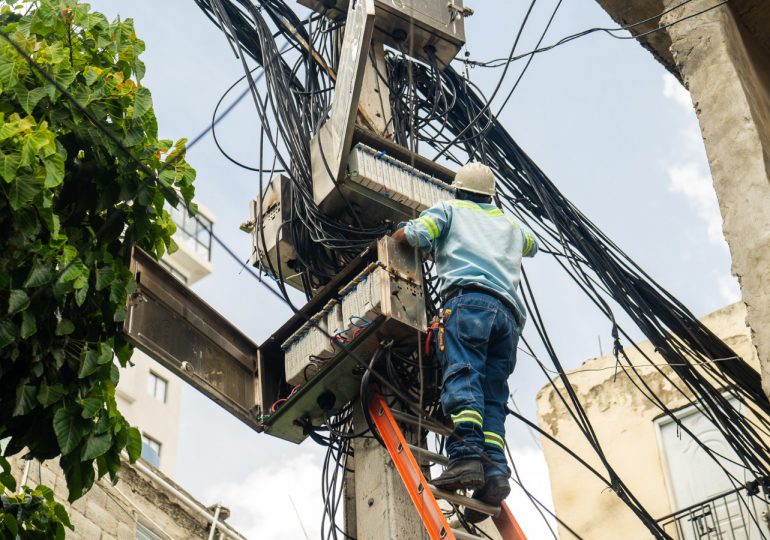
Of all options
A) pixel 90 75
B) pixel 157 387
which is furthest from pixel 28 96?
pixel 157 387

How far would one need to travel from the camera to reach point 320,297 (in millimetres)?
6828

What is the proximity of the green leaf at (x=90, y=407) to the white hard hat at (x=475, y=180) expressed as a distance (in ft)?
7.80

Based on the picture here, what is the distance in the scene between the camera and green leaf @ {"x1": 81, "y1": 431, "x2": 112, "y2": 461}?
546 cm

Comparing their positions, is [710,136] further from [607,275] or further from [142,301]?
[142,301]

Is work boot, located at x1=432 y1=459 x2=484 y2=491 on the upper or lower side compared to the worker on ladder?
lower

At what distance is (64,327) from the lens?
18.4ft

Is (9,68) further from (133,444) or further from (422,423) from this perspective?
(422,423)

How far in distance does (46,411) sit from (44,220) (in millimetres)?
852

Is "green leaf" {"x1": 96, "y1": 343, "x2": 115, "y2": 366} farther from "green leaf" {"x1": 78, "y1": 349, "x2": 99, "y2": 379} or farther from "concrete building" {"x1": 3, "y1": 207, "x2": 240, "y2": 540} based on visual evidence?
"concrete building" {"x1": 3, "y1": 207, "x2": 240, "y2": 540}

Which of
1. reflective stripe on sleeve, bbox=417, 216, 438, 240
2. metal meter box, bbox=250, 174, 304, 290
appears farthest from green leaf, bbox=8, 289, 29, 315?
metal meter box, bbox=250, 174, 304, 290

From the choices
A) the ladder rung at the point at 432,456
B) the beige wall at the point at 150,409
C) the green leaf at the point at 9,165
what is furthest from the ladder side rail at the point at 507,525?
the beige wall at the point at 150,409

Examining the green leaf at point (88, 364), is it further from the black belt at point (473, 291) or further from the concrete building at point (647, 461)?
the concrete building at point (647, 461)

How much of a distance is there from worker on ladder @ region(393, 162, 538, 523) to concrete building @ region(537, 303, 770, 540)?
4354mm

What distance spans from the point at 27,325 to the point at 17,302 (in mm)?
134
